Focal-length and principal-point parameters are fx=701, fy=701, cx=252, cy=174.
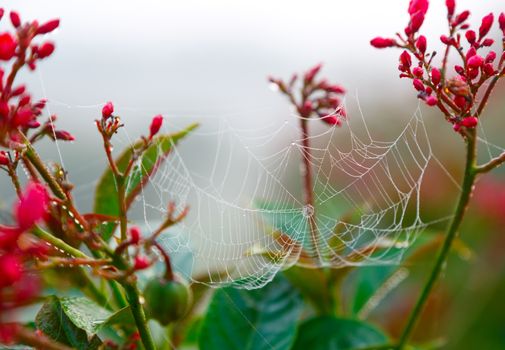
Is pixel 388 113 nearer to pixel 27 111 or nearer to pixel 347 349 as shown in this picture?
pixel 347 349

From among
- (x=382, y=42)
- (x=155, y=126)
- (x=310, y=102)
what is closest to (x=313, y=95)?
(x=310, y=102)

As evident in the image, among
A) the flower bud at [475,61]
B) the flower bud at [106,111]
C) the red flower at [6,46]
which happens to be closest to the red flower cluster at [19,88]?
the red flower at [6,46]

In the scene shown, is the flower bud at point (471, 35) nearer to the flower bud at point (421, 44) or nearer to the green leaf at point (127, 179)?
the flower bud at point (421, 44)

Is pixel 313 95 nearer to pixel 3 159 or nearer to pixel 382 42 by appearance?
pixel 382 42

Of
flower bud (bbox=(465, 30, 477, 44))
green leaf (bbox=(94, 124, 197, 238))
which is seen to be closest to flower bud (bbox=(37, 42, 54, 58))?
green leaf (bbox=(94, 124, 197, 238))

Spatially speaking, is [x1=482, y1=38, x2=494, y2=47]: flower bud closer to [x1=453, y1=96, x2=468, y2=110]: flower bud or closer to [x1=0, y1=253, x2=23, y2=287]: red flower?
[x1=453, y1=96, x2=468, y2=110]: flower bud

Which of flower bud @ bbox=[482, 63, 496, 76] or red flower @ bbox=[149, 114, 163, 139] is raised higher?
flower bud @ bbox=[482, 63, 496, 76]

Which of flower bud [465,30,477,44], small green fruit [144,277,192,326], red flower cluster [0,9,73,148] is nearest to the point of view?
red flower cluster [0,9,73,148]
